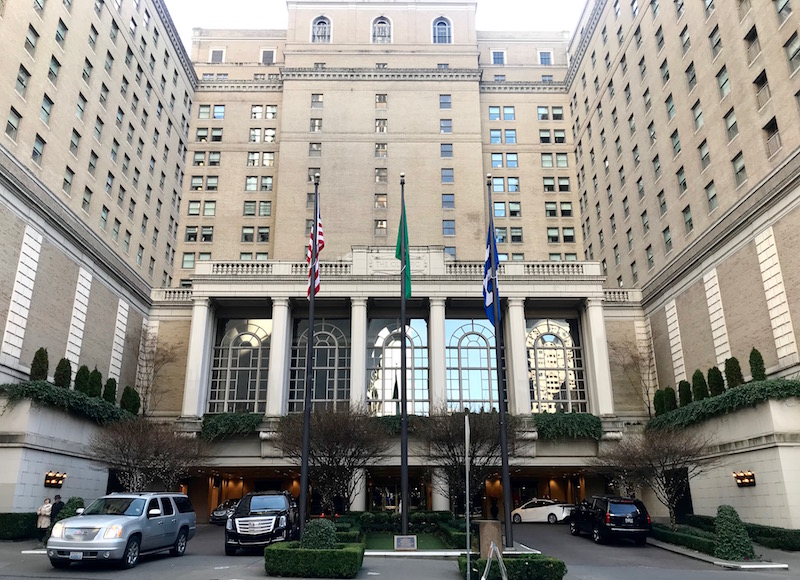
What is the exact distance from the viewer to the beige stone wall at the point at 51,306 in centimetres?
3120

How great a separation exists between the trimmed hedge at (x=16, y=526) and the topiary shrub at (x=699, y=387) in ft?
106

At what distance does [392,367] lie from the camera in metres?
42.9

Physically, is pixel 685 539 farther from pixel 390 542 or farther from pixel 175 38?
pixel 175 38

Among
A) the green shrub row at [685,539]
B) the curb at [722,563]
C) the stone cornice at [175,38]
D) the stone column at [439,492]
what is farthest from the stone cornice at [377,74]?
the curb at [722,563]

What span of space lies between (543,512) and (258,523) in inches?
879

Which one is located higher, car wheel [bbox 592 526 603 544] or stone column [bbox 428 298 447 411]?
stone column [bbox 428 298 447 411]

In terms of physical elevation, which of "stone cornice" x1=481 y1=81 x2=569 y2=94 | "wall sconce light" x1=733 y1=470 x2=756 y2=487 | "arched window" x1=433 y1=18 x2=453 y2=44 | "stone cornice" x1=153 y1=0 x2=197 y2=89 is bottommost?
"wall sconce light" x1=733 y1=470 x2=756 y2=487

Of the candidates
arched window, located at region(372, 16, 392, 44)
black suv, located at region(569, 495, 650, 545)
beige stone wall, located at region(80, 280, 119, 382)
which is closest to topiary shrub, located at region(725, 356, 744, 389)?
black suv, located at region(569, 495, 650, 545)

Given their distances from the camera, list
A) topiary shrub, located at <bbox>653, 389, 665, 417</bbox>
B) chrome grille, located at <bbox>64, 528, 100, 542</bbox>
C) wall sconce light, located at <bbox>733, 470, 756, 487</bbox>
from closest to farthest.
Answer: chrome grille, located at <bbox>64, 528, 100, 542</bbox> → wall sconce light, located at <bbox>733, 470, 756, 487</bbox> → topiary shrub, located at <bbox>653, 389, 665, 417</bbox>

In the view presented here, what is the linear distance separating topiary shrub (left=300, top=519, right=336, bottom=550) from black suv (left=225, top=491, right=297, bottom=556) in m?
4.36

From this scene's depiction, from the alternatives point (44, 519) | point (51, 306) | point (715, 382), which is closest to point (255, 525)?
point (44, 519)

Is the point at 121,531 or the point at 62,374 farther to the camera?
the point at 62,374

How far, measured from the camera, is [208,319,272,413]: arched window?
140ft

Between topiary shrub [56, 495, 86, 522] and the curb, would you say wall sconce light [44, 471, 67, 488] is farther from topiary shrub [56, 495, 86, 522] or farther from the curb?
the curb
